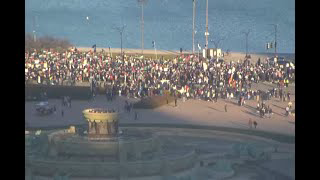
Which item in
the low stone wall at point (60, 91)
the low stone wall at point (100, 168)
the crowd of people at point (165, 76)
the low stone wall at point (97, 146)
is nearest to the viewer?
the low stone wall at point (100, 168)

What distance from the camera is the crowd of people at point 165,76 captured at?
10609mm

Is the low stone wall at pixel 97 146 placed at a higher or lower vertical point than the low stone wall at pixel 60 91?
lower

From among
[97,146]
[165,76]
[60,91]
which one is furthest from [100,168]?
[165,76]

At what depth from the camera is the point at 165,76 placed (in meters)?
11.5

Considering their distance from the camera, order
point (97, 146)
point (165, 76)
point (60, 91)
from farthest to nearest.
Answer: point (165, 76)
point (60, 91)
point (97, 146)

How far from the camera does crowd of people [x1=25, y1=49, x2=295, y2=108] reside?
10609mm

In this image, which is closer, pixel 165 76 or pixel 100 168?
pixel 100 168

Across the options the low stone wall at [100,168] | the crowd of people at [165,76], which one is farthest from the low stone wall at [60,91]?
the low stone wall at [100,168]

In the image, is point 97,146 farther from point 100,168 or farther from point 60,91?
point 60,91

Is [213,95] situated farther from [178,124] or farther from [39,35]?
[39,35]

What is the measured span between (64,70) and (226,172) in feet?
19.9

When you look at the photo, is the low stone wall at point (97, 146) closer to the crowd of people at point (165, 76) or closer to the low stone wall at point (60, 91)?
the low stone wall at point (60, 91)
